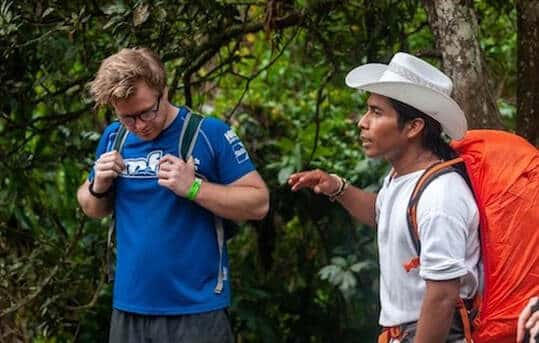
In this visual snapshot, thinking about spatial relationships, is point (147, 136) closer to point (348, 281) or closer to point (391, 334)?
point (391, 334)

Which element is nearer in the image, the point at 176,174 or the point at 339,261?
the point at 176,174

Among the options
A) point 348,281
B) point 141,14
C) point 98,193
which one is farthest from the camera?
point 348,281

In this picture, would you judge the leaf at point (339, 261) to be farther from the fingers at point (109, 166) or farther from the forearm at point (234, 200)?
the fingers at point (109, 166)

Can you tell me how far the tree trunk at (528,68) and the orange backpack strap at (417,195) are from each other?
A: 1.20m

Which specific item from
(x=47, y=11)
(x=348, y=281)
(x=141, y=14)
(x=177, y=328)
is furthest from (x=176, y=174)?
(x=348, y=281)

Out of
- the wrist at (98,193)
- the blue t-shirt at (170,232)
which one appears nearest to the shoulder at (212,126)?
the blue t-shirt at (170,232)

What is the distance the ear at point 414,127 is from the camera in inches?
124

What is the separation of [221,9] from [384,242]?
1.97 m

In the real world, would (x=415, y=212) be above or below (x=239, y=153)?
below

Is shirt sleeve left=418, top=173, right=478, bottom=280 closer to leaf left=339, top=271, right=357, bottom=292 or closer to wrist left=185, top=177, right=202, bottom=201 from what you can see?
wrist left=185, top=177, right=202, bottom=201

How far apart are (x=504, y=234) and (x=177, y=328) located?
48.0 inches

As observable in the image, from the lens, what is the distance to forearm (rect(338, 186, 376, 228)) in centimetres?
355

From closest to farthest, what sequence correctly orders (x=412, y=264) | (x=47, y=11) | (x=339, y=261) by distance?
(x=412, y=264), (x=47, y=11), (x=339, y=261)

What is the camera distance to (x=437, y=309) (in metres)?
2.94
